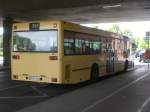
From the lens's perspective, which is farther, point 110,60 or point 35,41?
point 110,60

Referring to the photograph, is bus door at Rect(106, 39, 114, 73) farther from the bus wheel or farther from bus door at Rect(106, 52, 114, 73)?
the bus wheel

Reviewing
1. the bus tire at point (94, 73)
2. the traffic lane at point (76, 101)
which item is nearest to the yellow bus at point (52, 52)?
the bus tire at point (94, 73)

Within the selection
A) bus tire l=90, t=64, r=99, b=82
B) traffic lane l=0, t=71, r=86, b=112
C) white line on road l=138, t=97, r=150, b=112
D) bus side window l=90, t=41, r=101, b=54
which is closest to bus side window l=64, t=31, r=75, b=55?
traffic lane l=0, t=71, r=86, b=112

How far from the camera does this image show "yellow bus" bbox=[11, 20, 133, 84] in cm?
1609

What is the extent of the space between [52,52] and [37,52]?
787 mm

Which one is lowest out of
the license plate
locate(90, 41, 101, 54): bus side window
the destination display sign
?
the license plate

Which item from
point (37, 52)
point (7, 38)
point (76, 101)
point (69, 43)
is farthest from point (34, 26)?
point (7, 38)

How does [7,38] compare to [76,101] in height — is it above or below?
above

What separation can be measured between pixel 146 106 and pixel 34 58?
20.0ft

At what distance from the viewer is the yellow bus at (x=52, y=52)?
52.8ft

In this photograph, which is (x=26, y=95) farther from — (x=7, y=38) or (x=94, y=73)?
(x=7, y=38)

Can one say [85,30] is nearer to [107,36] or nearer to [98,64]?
[98,64]

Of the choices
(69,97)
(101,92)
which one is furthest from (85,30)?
(69,97)

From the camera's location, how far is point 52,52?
16.2 meters
